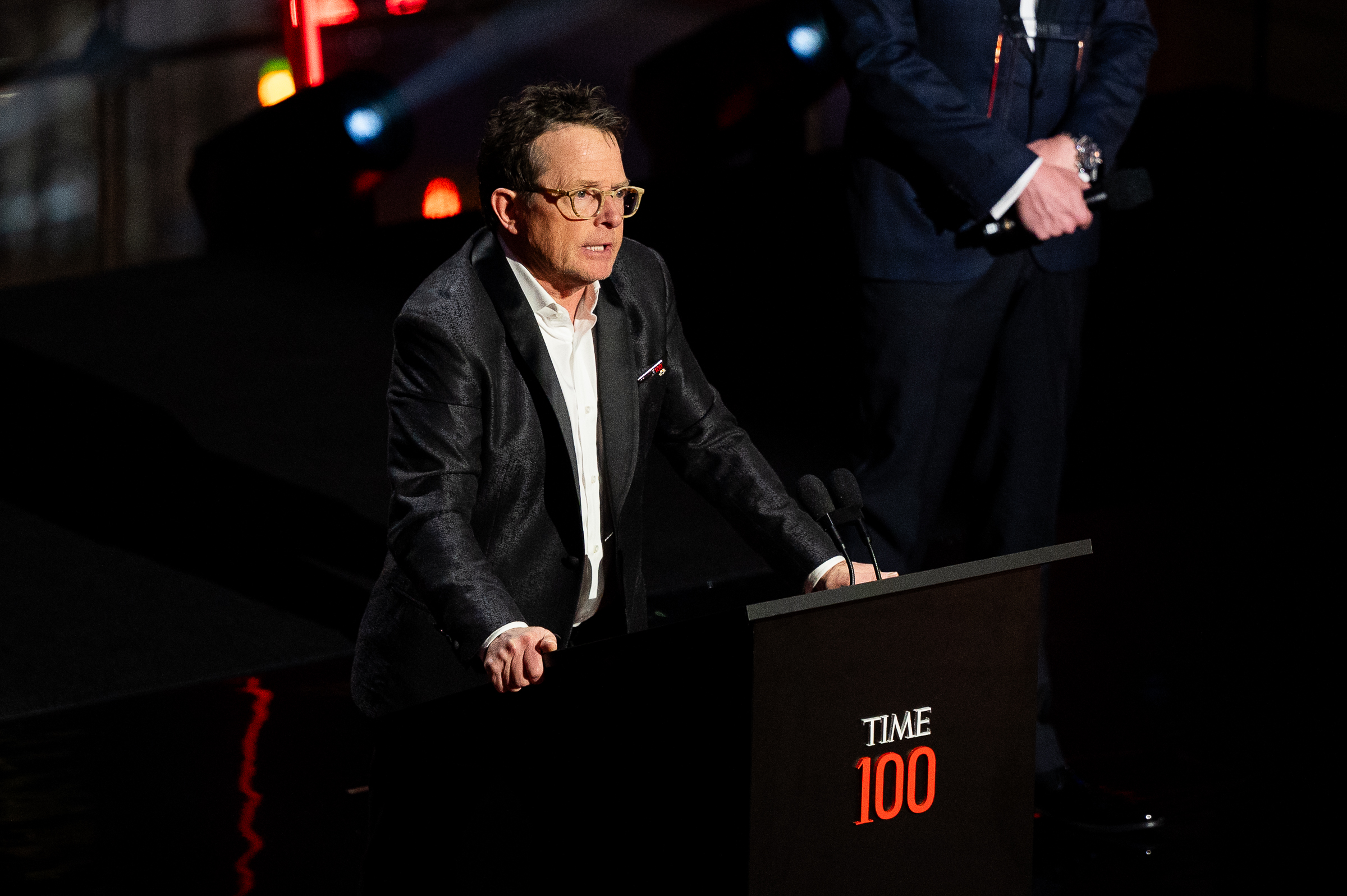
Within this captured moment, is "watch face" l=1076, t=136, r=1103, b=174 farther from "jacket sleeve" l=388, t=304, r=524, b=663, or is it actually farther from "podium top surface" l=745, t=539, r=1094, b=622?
"jacket sleeve" l=388, t=304, r=524, b=663

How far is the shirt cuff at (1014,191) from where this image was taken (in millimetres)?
2973

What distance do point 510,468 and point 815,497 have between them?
406mm

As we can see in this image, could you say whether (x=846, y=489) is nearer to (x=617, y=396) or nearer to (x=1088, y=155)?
(x=617, y=396)

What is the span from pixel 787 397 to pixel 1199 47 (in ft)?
15.7

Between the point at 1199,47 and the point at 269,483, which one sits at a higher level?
the point at 1199,47

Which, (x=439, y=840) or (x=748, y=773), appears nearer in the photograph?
(x=748, y=773)

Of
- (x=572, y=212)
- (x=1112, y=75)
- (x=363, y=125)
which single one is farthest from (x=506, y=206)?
(x=363, y=125)

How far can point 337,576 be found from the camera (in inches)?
172

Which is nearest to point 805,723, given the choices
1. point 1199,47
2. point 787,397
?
point 787,397

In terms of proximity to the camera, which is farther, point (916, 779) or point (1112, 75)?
point (1112, 75)

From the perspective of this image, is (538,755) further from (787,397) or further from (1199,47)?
(1199,47)

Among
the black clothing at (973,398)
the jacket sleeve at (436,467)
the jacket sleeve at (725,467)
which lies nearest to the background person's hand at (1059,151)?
the black clothing at (973,398)

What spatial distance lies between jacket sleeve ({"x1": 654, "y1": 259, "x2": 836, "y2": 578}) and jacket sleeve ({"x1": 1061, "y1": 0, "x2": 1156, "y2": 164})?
3.46ft

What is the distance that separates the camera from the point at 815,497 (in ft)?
6.83
